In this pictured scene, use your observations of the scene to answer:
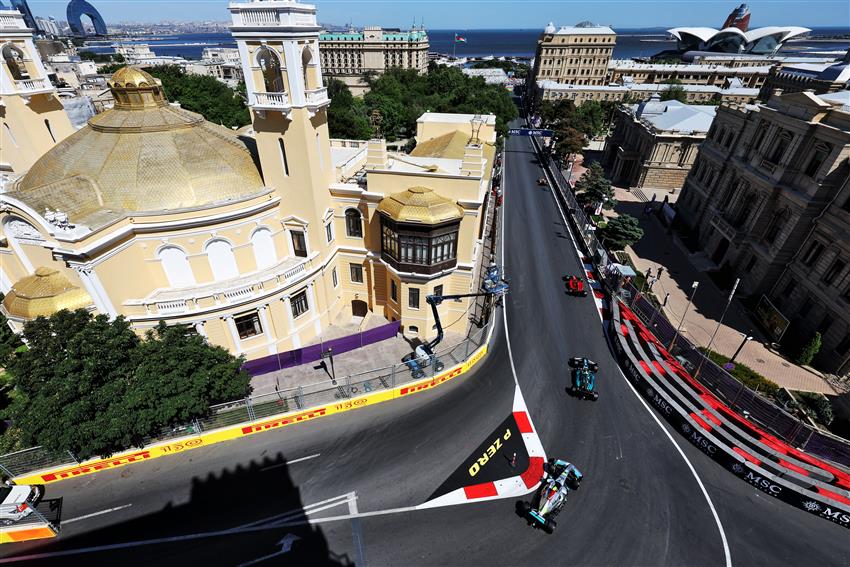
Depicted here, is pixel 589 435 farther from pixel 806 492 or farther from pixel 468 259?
pixel 468 259

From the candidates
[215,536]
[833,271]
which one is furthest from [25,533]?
[833,271]

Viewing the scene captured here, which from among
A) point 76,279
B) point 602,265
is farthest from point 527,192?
point 76,279

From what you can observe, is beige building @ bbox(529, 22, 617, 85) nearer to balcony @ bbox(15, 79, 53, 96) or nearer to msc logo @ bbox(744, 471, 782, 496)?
balcony @ bbox(15, 79, 53, 96)

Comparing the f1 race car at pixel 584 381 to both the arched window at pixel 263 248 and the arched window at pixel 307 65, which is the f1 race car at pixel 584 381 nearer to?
the arched window at pixel 263 248

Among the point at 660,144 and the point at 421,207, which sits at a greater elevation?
the point at 421,207

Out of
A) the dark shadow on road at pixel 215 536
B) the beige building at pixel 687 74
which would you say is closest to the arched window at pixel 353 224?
the dark shadow on road at pixel 215 536

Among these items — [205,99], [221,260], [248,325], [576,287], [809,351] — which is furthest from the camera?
[205,99]

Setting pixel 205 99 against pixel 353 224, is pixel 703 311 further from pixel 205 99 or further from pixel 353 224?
pixel 205 99
